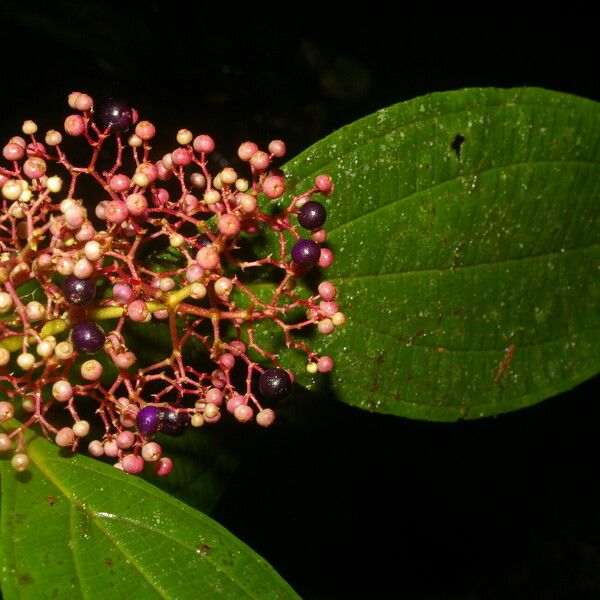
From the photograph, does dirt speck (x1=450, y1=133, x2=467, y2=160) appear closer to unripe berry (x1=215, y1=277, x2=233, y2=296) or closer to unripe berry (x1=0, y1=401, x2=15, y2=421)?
unripe berry (x1=215, y1=277, x2=233, y2=296)

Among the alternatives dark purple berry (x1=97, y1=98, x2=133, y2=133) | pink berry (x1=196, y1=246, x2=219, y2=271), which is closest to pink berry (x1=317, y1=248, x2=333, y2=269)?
pink berry (x1=196, y1=246, x2=219, y2=271)

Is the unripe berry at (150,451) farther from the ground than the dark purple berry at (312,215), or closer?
closer

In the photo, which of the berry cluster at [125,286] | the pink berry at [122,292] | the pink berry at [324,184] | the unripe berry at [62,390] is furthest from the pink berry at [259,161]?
the unripe berry at [62,390]

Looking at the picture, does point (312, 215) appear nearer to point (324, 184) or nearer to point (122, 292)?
point (324, 184)

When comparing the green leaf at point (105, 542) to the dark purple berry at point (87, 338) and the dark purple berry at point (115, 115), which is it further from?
the dark purple berry at point (115, 115)

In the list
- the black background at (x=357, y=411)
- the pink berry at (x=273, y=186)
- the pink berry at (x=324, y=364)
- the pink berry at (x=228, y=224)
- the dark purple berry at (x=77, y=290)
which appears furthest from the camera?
the black background at (x=357, y=411)

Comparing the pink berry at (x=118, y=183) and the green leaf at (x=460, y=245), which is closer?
the pink berry at (x=118, y=183)

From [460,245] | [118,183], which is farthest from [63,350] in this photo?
[460,245]

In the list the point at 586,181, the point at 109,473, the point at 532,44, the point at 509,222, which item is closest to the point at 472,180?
the point at 509,222
